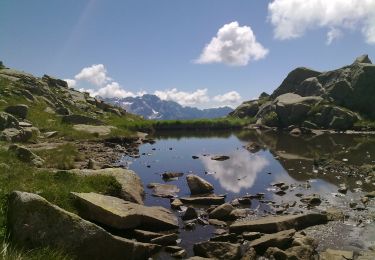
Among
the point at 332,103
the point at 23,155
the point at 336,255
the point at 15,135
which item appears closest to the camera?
the point at 336,255

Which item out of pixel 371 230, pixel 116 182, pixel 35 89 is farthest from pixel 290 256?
pixel 35 89

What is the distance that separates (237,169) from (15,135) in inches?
880

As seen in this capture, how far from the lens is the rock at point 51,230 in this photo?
42.9 feet

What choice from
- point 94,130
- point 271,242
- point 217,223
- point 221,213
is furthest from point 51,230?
point 94,130

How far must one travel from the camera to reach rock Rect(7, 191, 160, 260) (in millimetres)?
13078

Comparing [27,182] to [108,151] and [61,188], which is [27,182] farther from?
[108,151]

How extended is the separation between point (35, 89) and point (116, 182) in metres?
73.0

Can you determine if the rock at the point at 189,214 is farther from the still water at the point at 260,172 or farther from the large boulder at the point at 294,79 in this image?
the large boulder at the point at 294,79

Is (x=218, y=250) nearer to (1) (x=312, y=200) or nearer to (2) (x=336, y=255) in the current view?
(2) (x=336, y=255)

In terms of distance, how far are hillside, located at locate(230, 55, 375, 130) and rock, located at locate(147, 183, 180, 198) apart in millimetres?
72662

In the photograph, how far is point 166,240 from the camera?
17719 millimetres

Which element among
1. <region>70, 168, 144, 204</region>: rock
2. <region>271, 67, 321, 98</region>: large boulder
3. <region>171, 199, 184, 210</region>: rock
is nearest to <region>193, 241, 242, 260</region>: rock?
<region>70, 168, 144, 204</region>: rock

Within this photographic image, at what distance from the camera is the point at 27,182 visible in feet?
57.1

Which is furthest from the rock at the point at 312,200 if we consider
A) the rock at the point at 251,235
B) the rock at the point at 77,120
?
the rock at the point at 77,120
